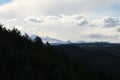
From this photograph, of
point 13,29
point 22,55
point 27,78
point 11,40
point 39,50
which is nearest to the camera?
point 27,78

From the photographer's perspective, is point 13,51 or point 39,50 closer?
point 13,51

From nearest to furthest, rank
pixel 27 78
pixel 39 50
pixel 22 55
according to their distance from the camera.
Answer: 1. pixel 27 78
2. pixel 22 55
3. pixel 39 50

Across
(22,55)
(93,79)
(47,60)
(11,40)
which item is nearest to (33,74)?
(22,55)

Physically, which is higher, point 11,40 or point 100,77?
point 11,40

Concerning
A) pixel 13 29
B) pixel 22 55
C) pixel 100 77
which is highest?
pixel 13 29

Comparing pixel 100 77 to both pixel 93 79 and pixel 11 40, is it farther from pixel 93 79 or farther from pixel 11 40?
pixel 11 40

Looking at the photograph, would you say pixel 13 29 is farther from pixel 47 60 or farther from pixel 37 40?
pixel 47 60

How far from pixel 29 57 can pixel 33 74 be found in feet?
28.1

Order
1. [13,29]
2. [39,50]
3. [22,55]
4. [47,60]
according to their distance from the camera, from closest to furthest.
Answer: [22,55], [47,60], [39,50], [13,29]

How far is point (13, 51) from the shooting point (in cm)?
6700

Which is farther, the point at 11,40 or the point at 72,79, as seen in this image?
the point at 11,40

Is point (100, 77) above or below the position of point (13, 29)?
below

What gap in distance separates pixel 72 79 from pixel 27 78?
476 inches

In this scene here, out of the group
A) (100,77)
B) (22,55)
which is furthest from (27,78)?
(100,77)
